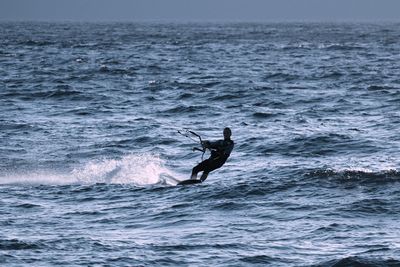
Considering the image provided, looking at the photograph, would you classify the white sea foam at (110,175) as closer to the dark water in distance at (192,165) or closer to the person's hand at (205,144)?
the dark water in distance at (192,165)

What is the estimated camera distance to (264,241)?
19734 mm

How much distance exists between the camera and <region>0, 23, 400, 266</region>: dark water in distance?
1928cm

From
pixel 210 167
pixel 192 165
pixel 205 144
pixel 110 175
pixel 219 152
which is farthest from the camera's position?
pixel 192 165

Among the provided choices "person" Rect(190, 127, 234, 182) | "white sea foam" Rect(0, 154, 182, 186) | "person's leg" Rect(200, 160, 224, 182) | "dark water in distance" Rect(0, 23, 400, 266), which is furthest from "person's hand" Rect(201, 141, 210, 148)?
"white sea foam" Rect(0, 154, 182, 186)

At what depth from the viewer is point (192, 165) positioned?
98.6 ft

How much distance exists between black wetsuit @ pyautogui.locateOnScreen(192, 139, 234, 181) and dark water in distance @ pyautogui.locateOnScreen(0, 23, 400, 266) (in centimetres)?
56

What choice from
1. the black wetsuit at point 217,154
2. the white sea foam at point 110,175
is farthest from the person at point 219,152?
the white sea foam at point 110,175

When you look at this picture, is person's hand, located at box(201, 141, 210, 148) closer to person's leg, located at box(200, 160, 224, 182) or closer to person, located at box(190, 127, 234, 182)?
person, located at box(190, 127, 234, 182)

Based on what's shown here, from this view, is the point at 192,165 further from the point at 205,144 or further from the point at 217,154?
the point at 205,144

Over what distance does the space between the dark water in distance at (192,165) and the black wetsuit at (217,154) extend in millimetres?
558

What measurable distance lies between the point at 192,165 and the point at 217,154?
13.7 feet

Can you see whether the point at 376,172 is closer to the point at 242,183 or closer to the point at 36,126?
the point at 242,183

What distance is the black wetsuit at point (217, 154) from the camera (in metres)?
25.8

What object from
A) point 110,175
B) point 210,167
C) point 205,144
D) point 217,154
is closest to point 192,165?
point 110,175
